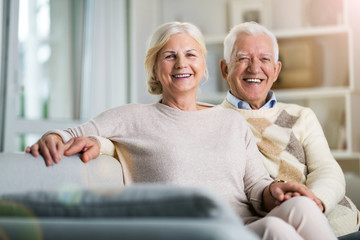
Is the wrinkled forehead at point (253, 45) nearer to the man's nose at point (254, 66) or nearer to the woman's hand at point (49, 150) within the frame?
the man's nose at point (254, 66)

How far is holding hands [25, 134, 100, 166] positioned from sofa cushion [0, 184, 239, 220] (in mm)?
726

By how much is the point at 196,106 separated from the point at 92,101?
220 cm

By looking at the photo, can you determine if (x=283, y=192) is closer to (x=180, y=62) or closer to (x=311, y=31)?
(x=180, y=62)

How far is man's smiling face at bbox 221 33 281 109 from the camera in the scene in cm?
193

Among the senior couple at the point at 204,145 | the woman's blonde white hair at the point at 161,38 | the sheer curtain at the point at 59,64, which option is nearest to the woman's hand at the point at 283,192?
the senior couple at the point at 204,145

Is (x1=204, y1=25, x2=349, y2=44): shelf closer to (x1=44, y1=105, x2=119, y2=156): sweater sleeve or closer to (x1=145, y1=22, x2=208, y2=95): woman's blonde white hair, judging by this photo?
(x1=145, y1=22, x2=208, y2=95): woman's blonde white hair

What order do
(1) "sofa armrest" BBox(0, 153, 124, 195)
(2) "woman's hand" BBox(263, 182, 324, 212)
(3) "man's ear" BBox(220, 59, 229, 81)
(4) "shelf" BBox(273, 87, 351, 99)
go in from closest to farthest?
(1) "sofa armrest" BBox(0, 153, 124, 195) < (2) "woman's hand" BBox(263, 182, 324, 212) < (3) "man's ear" BBox(220, 59, 229, 81) < (4) "shelf" BBox(273, 87, 351, 99)

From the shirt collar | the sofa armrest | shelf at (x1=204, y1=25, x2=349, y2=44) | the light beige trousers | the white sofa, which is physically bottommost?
the light beige trousers

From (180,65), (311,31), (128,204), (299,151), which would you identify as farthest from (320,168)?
(311,31)

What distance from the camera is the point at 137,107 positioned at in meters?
1.67

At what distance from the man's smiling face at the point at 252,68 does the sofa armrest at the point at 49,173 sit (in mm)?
682

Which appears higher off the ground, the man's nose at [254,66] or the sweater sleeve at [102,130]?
the man's nose at [254,66]

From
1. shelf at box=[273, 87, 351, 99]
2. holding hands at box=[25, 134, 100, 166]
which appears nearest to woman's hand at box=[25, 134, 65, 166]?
holding hands at box=[25, 134, 100, 166]

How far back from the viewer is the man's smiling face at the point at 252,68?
193cm
